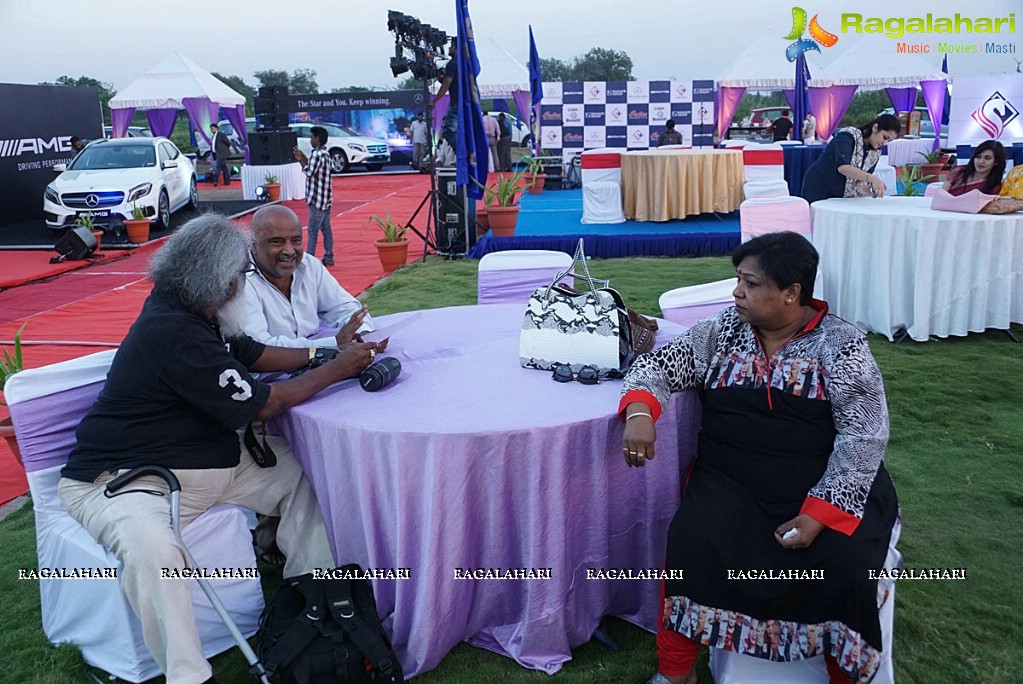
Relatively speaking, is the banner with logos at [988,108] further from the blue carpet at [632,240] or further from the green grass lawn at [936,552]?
the green grass lawn at [936,552]

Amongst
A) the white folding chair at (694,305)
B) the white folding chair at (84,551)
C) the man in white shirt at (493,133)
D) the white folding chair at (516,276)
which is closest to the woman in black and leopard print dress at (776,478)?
the white folding chair at (694,305)

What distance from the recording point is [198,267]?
90.4 inches

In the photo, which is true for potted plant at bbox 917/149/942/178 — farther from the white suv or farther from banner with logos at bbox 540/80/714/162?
the white suv

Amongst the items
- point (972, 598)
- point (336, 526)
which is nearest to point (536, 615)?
point (336, 526)

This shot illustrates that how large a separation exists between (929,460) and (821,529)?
1.96 meters

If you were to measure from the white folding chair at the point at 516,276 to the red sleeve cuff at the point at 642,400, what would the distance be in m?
2.10

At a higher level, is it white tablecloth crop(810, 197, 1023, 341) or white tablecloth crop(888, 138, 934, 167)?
white tablecloth crop(888, 138, 934, 167)

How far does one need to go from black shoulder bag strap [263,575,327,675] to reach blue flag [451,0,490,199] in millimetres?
6823

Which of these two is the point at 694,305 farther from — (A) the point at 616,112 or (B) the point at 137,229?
(A) the point at 616,112

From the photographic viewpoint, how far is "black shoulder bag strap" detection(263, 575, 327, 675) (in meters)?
2.10

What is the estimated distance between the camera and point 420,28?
8.34m

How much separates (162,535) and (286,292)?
1358 mm

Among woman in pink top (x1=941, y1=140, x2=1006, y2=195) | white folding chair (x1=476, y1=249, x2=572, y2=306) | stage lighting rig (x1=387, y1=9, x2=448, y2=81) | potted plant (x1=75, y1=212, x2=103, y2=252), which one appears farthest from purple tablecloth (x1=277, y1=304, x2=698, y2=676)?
potted plant (x1=75, y1=212, x2=103, y2=252)

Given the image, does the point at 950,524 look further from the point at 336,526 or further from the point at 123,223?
the point at 123,223
